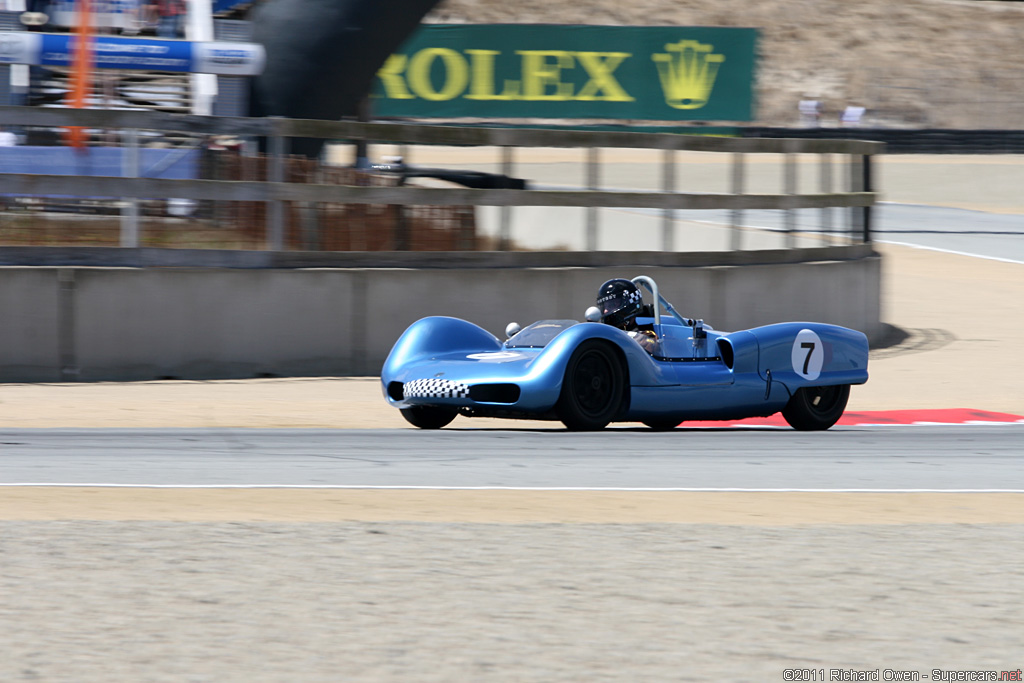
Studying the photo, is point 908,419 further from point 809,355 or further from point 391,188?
point 391,188

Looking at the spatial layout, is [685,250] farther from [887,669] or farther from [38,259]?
[887,669]

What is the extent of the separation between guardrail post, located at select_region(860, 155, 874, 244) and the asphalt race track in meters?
7.22

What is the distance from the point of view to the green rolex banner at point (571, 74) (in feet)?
140

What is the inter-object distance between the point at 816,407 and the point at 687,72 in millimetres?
35022

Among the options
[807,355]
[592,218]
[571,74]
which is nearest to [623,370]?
[807,355]

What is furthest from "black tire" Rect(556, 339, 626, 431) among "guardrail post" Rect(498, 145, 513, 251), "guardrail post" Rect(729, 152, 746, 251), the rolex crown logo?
the rolex crown logo

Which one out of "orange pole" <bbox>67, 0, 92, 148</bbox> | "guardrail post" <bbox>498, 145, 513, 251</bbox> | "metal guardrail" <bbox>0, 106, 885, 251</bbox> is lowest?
"guardrail post" <bbox>498, 145, 513, 251</bbox>

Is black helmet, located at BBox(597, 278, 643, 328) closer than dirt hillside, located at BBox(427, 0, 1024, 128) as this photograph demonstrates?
Yes

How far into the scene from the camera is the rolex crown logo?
145 ft

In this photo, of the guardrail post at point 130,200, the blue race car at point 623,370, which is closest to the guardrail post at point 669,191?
the blue race car at point 623,370

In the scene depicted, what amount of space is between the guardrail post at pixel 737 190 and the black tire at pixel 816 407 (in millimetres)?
4255

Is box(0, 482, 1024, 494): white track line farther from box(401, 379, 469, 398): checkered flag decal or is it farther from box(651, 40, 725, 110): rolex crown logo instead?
box(651, 40, 725, 110): rolex crown logo

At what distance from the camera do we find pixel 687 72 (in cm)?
4456

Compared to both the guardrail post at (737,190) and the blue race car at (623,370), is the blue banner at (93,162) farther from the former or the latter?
the guardrail post at (737,190)
